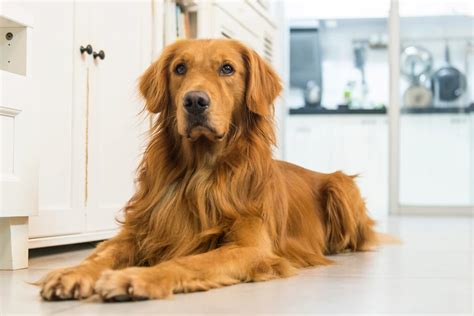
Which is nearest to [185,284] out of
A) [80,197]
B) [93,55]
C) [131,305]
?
[131,305]

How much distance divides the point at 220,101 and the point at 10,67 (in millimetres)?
820

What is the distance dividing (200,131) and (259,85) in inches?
14.4

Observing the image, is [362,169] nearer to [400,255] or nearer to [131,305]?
[400,255]

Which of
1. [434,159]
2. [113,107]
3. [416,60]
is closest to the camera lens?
[113,107]

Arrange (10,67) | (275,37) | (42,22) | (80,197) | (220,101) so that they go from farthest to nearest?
(275,37) → (80,197) → (42,22) → (10,67) → (220,101)

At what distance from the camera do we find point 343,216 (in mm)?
2977

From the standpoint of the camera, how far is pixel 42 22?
2.77m

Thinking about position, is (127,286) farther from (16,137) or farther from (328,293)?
(16,137)

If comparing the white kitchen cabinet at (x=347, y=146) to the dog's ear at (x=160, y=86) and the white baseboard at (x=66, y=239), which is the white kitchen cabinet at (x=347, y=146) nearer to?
the white baseboard at (x=66, y=239)

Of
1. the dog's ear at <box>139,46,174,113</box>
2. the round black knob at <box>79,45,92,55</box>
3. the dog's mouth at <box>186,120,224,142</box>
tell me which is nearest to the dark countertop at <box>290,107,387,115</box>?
the round black knob at <box>79,45,92,55</box>

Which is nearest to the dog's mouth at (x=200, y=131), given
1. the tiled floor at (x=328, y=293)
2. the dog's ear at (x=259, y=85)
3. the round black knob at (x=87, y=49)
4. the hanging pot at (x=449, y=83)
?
the dog's ear at (x=259, y=85)

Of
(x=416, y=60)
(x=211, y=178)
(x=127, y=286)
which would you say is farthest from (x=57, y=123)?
(x=416, y=60)

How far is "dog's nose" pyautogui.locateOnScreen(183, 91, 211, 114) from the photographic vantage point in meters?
2.03

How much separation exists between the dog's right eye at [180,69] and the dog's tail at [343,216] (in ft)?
3.46
